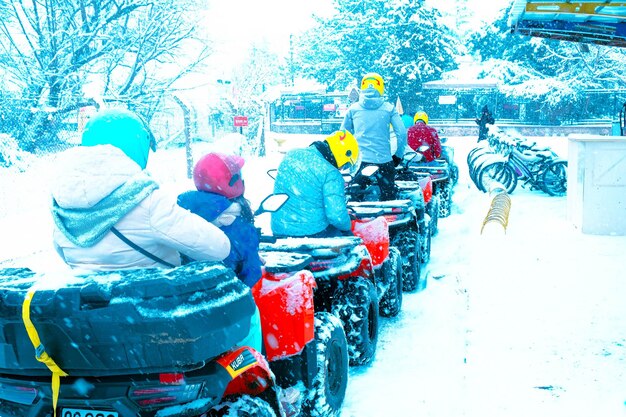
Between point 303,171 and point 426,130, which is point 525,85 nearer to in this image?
point 426,130

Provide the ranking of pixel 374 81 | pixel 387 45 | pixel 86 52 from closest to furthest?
pixel 374 81 < pixel 86 52 < pixel 387 45

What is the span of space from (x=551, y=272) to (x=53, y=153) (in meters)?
10.4

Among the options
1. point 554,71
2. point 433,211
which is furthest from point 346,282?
point 554,71

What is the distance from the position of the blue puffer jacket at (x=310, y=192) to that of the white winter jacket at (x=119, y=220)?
220 cm

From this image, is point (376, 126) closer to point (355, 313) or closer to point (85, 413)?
point (355, 313)

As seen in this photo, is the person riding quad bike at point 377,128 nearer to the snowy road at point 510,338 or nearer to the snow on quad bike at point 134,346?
the snowy road at point 510,338

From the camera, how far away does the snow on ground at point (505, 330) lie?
390cm

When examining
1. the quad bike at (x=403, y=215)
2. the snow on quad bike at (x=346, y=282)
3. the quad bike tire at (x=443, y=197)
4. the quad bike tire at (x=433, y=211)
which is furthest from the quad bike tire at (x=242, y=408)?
the quad bike tire at (x=443, y=197)

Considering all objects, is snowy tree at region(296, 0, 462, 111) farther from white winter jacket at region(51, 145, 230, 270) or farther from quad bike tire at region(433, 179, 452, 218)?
white winter jacket at region(51, 145, 230, 270)

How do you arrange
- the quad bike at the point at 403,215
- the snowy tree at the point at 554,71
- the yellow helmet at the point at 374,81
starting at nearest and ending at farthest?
the quad bike at the point at 403,215, the yellow helmet at the point at 374,81, the snowy tree at the point at 554,71

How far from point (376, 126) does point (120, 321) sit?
19.7ft

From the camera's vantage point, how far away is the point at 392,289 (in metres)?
5.43

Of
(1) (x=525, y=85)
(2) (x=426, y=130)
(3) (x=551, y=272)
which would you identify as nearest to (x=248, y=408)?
(3) (x=551, y=272)

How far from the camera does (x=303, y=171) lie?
474cm
